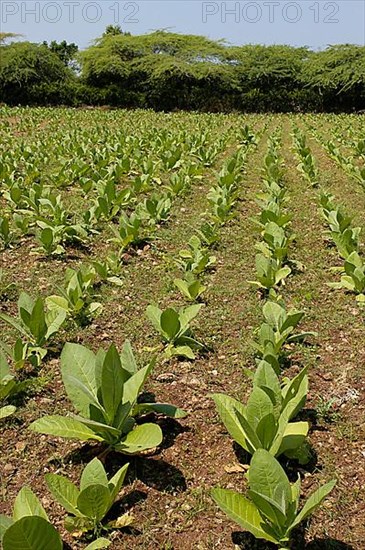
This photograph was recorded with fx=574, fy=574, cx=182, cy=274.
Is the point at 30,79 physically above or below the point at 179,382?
above

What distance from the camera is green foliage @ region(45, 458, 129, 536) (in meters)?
2.22

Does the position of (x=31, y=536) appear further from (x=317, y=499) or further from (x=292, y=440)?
(x=292, y=440)

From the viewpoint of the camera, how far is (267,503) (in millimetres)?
2062

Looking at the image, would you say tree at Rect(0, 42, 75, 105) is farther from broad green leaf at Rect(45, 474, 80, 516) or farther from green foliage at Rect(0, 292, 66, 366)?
broad green leaf at Rect(45, 474, 80, 516)

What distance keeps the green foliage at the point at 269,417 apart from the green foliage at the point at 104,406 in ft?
1.05

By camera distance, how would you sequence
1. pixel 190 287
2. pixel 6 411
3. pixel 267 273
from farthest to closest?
pixel 267 273 < pixel 190 287 < pixel 6 411

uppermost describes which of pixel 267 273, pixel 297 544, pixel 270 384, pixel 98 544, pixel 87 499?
pixel 267 273

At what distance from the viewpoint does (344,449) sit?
2801 mm

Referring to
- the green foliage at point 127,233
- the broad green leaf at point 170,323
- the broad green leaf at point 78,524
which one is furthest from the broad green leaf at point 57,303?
the broad green leaf at point 78,524

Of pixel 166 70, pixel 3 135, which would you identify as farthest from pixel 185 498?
pixel 166 70

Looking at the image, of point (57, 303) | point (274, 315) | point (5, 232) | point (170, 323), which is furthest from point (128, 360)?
point (5, 232)

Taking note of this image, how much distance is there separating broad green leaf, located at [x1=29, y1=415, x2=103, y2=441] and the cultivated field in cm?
1

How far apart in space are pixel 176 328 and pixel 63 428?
3.97ft

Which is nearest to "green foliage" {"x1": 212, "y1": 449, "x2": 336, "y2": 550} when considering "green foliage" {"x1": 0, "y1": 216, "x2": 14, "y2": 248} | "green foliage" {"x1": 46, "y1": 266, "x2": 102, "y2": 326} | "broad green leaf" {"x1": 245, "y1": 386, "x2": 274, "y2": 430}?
"broad green leaf" {"x1": 245, "y1": 386, "x2": 274, "y2": 430}
